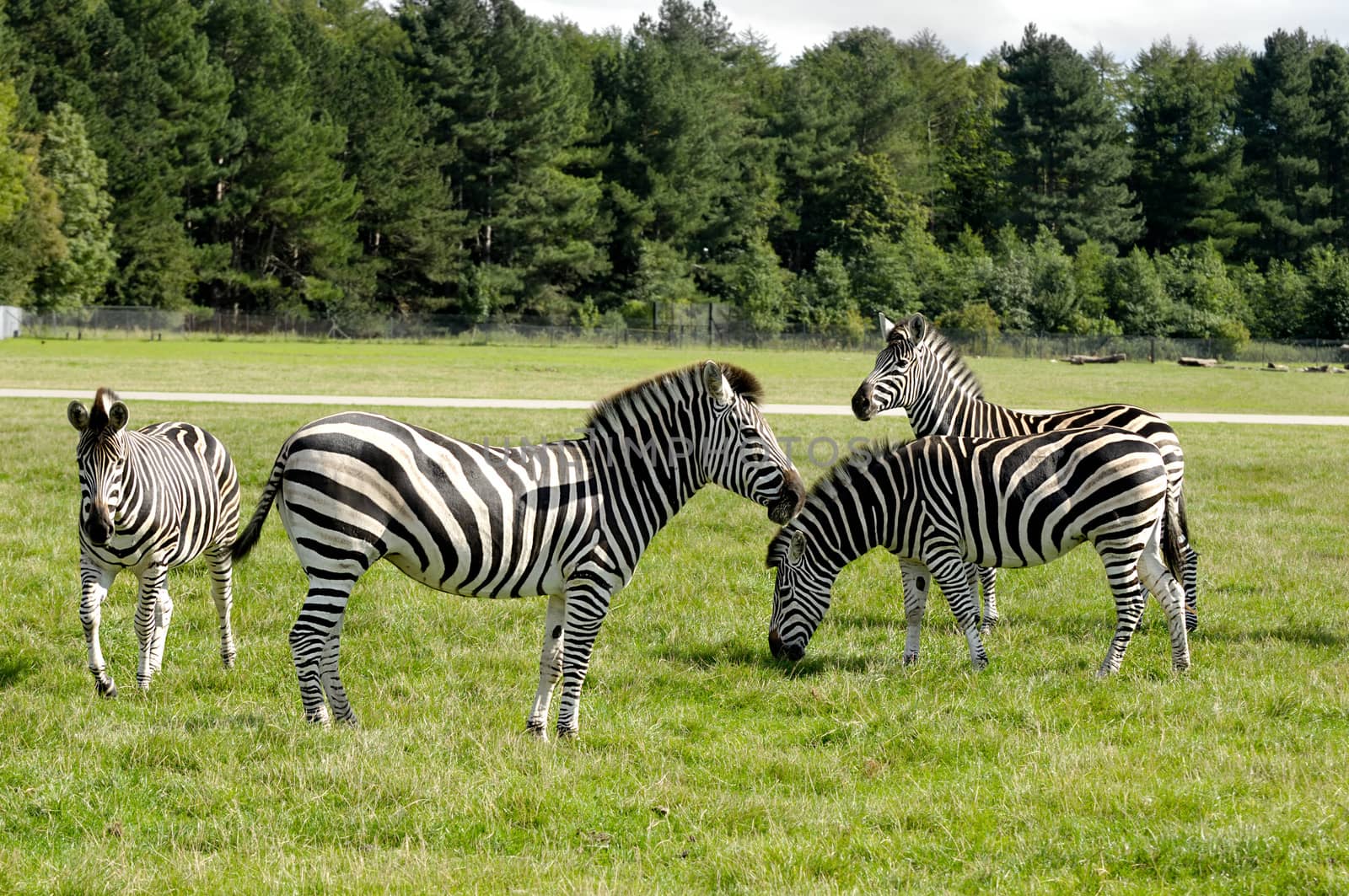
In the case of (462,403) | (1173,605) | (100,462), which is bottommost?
(1173,605)

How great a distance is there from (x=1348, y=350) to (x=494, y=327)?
55.9 m

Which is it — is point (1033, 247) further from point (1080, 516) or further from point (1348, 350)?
point (1080, 516)

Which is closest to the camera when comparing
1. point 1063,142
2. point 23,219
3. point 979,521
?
point 979,521

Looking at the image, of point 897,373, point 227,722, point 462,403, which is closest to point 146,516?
point 227,722

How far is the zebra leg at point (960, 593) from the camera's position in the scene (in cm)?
902

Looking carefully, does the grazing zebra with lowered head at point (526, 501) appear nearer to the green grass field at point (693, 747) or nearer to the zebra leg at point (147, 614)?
the green grass field at point (693, 747)

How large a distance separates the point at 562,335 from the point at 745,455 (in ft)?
255

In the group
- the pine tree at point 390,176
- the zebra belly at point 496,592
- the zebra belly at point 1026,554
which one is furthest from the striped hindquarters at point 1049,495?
the pine tree at point 390,176

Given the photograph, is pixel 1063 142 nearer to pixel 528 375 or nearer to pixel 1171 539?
pixel 528 375

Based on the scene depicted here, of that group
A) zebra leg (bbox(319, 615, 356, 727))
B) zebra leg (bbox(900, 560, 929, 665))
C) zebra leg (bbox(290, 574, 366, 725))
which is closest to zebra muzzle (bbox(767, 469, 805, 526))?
zebra leg (bbox(900, 560, 929, 665))

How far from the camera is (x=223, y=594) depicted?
930 cm

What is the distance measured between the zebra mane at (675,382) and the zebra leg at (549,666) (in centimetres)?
123

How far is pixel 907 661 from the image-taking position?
9.34m

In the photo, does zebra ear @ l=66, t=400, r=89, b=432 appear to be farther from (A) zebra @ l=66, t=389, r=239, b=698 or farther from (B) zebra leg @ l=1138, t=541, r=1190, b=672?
(B) zebra leg @ l=1138, t=541, r=1190, b=672
